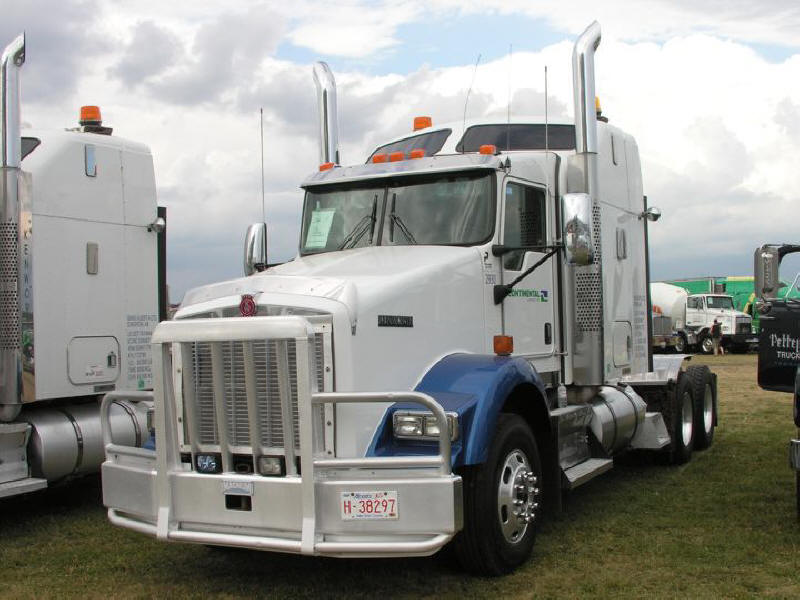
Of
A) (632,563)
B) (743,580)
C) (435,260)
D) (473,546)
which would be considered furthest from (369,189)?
(743,580)

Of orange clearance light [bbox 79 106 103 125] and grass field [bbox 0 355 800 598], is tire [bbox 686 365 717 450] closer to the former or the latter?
grass field [bbox 0 355 800 598]

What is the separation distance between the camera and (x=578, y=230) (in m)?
6.24

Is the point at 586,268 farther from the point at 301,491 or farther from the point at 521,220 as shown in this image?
the point at 301,491

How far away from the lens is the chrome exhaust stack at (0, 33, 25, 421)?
7465 millimetres

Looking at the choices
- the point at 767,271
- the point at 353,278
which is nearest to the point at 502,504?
the point at 353,278

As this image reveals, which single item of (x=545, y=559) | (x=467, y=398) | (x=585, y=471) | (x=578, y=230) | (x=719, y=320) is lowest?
(x=545, y=559)

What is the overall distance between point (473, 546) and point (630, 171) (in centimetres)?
525

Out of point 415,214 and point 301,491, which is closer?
point 301,491

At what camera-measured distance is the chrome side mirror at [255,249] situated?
7785mm

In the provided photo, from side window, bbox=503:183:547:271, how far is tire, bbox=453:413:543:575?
4.72 ft

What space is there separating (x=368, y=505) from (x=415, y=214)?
2622 mm

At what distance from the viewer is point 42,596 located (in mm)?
5719

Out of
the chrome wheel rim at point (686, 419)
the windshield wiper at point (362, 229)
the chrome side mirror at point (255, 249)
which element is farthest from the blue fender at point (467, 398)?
the chrome wheel rim at point (686, 419)

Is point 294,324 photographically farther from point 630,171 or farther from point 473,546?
point 630,171
